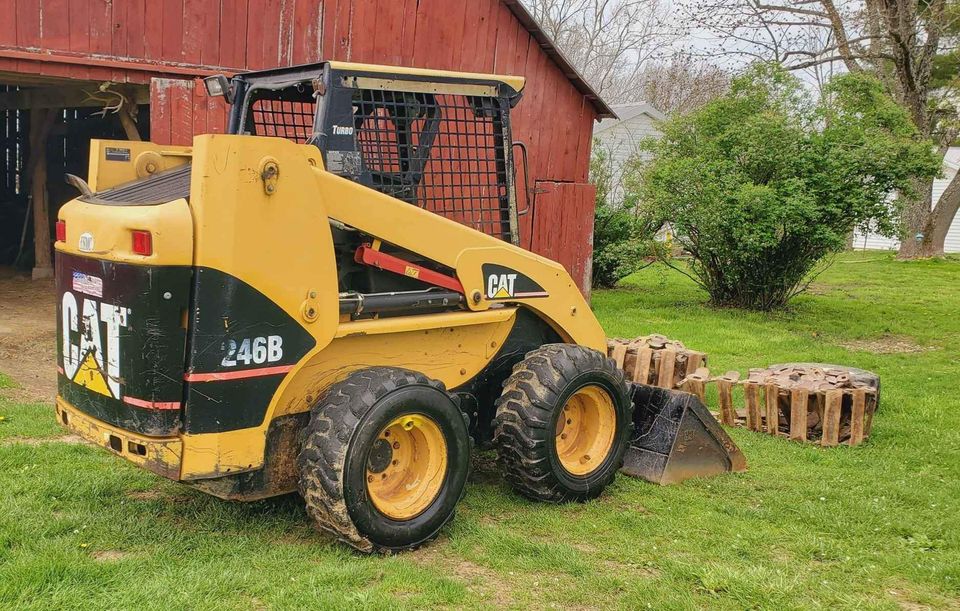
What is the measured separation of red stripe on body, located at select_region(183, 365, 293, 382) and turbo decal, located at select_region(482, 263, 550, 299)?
1.42 metres

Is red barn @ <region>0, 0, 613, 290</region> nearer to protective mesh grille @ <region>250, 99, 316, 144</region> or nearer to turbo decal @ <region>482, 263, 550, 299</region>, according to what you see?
turbo decal @ <region>482, 263, 550, 299</region>

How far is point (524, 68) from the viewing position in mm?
11820

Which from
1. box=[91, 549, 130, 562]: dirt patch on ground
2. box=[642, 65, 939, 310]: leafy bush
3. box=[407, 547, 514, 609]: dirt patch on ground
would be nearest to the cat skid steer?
box=[407, 547, 514, 609]: dirt patch on ground

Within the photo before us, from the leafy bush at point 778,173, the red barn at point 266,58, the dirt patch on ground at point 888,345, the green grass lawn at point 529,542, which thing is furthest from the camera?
the leafy bush at point 778,173

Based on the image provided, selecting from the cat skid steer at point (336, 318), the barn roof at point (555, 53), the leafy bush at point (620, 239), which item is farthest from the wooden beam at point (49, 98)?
the leafy bush at point (620, 239)

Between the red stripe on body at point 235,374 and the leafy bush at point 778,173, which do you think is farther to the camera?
the leafy bush at point 778,173

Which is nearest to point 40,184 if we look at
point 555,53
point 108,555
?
point 555,53

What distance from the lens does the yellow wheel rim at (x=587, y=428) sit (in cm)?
561

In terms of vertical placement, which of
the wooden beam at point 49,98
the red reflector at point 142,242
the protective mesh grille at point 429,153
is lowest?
the red reflector at point 142,242

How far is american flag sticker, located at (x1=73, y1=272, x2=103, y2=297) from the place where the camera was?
4.16 metres

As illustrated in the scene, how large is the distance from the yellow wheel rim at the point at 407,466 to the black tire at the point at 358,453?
0.19ft

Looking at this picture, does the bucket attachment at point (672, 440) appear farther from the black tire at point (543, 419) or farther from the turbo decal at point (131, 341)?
the turbo decal at point (131, 341)

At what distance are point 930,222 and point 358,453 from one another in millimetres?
24245

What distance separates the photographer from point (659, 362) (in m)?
8.36
